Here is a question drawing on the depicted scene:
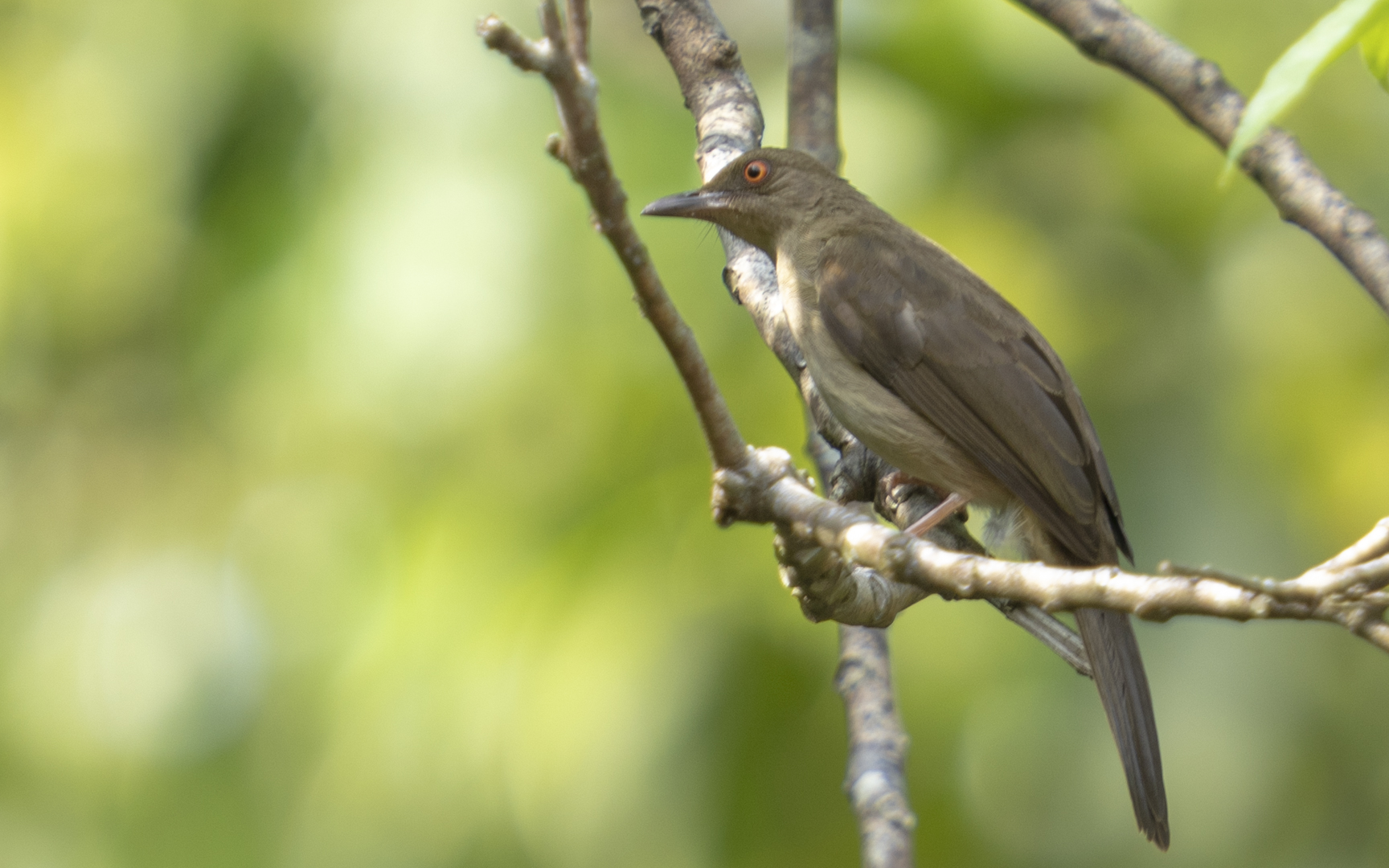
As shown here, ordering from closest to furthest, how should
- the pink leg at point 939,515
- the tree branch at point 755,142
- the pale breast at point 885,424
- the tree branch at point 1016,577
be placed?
the tree branch at point 1016,577
the pink leg at point 939,515
the pale breast at point 885,424
the tree branch at point 755,142

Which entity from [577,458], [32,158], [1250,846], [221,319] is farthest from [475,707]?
[32,158]

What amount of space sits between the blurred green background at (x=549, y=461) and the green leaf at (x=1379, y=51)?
3.75 metres

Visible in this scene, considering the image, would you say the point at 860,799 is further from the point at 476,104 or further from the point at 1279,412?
the point at 476,104

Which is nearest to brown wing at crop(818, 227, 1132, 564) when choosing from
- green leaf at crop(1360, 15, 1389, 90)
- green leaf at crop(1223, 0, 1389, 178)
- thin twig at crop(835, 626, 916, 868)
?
→ thin twig at crop(835, 626, 916, 868)

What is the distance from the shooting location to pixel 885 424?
152 inches

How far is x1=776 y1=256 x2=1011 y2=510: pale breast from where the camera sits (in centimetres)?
387

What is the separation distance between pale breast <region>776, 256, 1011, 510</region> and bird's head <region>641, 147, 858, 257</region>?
0.60 m

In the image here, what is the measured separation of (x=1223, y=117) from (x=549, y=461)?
137 inches

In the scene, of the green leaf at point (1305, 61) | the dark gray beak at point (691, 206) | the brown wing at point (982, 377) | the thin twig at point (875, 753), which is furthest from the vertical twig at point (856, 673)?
the green leaf at point (1305, 61)

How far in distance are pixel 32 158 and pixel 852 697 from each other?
6621mm

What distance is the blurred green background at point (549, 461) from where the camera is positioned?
229 inches

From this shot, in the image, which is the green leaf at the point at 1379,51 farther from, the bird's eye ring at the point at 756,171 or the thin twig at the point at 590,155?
the bird's eye ring at the point at 756,171

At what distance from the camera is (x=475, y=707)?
598 centimetres

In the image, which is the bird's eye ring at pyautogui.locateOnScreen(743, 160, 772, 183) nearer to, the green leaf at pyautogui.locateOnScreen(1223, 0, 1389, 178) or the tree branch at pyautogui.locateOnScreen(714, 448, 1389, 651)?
the tree branch at pyautogui.locateOnScreen(714, 448, 1389, 651)
